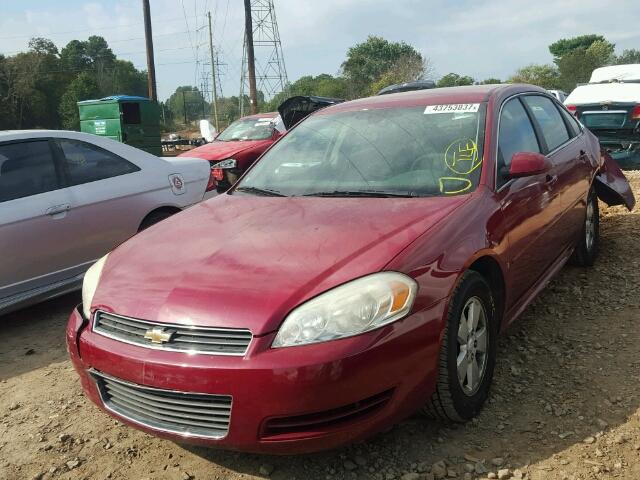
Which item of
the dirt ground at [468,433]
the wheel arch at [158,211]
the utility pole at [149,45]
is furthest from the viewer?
the utility pole at [149,45]

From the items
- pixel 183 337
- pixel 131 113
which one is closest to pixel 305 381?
pixel 183 337

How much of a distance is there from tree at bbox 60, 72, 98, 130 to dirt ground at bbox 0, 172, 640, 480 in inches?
1667

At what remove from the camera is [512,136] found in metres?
3.47

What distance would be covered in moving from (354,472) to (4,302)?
120 inches

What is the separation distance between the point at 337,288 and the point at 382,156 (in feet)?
4.19

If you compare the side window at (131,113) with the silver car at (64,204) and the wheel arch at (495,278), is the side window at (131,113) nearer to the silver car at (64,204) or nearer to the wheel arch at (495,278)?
the silver car at (64,204)

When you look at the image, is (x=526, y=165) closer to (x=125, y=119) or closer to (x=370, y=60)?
(x=125, y=119)

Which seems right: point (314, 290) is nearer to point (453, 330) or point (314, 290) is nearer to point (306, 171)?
point (453, 330)

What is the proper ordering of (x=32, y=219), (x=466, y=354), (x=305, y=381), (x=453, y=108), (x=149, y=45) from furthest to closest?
(x=149, y=45) < (x=32, y=219) < (x=453, y=108) < (x=466, y=354) < (x=305, y=381)

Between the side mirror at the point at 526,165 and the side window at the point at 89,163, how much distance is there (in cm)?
343

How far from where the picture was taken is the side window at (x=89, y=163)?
4.79m

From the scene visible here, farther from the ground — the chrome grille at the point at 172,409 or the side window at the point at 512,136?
the side window at the point at 512,136

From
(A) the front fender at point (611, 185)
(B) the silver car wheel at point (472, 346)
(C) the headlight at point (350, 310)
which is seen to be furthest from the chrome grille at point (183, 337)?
(A) the front fender at point (611, 185)

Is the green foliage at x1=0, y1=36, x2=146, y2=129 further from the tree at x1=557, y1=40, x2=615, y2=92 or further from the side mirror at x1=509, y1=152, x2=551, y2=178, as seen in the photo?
the side mirror at x1=509, y1=152, x2=551, y2=178
